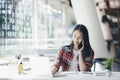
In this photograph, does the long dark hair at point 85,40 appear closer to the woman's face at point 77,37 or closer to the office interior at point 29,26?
the woman's face at point 77,37

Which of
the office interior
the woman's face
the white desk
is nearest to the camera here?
the white desk

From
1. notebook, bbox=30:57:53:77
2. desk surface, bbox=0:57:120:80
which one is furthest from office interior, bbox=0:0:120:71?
notebook, bbox=30:57:53:77

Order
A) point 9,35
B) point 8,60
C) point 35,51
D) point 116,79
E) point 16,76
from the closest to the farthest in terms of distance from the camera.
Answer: point 116,79 < point 16,76 < point 8,60 < point 9,35 < point 35,51

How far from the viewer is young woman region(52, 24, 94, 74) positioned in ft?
8.99

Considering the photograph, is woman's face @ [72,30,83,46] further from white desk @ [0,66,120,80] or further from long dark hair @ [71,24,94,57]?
white desk @ [0,66,120,80]

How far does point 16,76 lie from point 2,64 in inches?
15.7

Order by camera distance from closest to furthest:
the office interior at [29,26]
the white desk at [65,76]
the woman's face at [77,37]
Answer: the white desk at [65,76] → the woman's face at [77,37] → the office interior at [29,26]

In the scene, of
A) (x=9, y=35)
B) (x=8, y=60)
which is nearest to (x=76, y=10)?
(x=9, y=35)

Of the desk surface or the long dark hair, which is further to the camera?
the long dark hair

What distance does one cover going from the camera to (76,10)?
11.8 feet

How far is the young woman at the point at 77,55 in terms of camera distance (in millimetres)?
2739

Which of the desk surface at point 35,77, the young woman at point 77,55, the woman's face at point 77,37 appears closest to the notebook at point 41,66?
the desk surface at point 35,77

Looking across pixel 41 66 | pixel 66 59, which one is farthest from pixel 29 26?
pixel 41 66

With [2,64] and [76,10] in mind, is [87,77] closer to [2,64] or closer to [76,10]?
[2,64]
